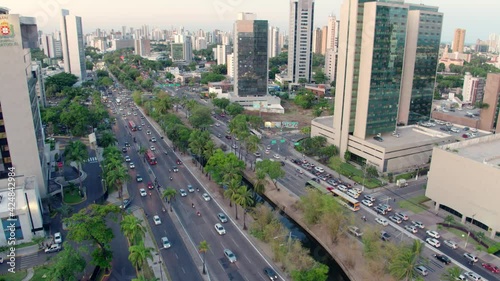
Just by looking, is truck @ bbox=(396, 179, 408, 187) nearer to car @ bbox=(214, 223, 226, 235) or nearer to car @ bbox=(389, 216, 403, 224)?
car @ bbox=(389, 216, 403, 224)

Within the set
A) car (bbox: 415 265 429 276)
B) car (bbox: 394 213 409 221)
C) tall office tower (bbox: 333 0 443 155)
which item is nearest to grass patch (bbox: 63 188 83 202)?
car (bbox: 415 265 429 276)

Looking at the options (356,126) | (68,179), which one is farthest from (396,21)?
(68,179)

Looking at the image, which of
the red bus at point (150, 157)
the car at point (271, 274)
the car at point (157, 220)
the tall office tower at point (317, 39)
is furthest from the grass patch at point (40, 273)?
the tall office tower at point (317, 39)

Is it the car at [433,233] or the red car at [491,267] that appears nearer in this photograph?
the red car at [491,267]

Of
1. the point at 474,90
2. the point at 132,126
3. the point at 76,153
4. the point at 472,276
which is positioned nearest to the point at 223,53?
the point at 132,126

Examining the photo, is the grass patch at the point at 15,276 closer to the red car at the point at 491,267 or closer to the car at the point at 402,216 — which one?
the car at the point at 402,216

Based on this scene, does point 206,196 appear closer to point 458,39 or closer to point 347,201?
point 347,201

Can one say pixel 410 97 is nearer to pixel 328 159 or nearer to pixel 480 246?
pixel 328 159
